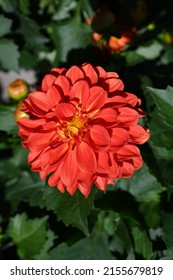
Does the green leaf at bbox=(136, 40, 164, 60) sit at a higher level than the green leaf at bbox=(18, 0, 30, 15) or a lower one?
lower

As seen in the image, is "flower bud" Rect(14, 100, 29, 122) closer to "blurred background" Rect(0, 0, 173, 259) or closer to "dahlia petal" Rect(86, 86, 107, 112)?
"blurred background" Rect(0, 0, 173, 259)

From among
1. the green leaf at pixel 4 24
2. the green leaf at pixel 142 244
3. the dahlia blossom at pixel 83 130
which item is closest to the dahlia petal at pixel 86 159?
the dahlia blossom at pixel 83 130

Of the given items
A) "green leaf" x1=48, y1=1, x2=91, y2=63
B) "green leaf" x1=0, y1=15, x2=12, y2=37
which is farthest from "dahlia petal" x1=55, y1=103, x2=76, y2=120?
"green leaf" x1=48, y1=1, x2=91, y2=63

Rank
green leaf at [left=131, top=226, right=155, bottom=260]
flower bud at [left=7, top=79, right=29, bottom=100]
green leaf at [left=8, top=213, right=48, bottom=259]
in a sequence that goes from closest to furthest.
Result: green leaf at [left=131, top=226, right=155, bottom=260] → flower bud at [left=7, top=79, right=29, bottom=100] → green leaf at [left=8, top=213, right=48, bottom=259]

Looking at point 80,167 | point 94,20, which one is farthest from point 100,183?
point 94,20

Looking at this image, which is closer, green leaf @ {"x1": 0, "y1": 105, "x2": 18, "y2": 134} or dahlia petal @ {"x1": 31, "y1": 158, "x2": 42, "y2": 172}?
dahlia petal @ {"x1": 31, "y1": 158, "x2": 42, "y2": 172}

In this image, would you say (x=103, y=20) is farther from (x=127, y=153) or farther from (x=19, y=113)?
(x=127, y=153)

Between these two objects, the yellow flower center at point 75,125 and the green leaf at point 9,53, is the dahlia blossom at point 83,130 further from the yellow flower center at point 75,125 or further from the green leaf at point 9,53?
the green leaf at point 9,53
